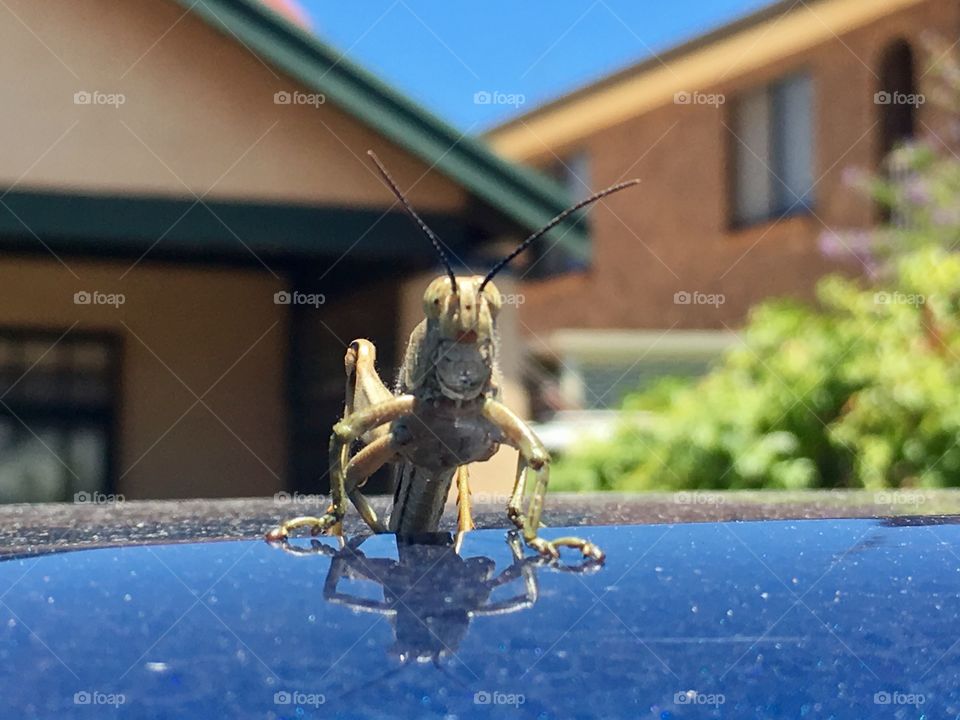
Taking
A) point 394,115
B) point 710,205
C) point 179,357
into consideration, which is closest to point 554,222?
point 394,115

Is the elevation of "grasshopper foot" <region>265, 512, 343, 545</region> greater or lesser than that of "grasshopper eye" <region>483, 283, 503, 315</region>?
lesser

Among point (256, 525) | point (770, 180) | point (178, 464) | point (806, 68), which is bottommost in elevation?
point (178, 464)

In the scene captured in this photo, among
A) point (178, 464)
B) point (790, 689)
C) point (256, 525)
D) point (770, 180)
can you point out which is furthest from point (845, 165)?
point (790, 689)

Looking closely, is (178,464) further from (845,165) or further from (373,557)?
(845,165)

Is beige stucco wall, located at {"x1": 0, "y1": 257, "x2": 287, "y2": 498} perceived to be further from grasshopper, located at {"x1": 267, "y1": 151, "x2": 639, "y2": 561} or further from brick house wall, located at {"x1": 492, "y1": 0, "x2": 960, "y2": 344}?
grasshopper, located at {"x1": 267, "y1": 151, "x2": 639, "y2": 561}

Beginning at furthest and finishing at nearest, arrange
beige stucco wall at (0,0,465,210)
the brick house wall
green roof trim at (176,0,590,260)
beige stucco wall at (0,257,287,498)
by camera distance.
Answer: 1. the brick house wall
2. beige stucco wall at (0,257,287,498)
3. beige stucco wall at (0,0,465,210)
4. green roof trim at (176,0,590,260)

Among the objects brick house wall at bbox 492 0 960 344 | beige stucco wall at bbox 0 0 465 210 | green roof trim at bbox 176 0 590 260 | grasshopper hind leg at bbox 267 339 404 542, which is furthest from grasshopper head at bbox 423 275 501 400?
brick house wall at bbox 492 0 960 344
